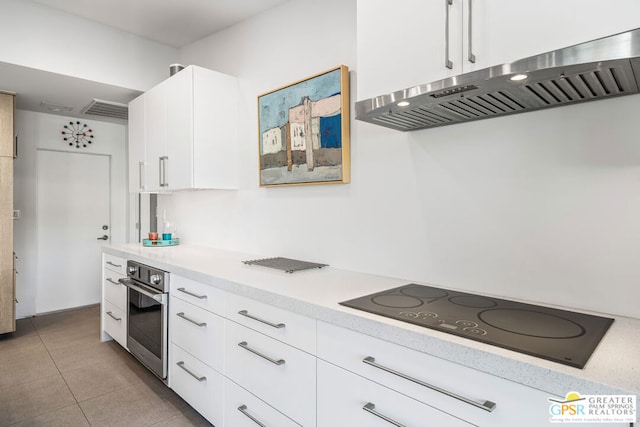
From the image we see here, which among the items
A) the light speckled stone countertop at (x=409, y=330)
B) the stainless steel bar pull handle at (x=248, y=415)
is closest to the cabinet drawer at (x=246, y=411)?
the stainless steel bar pull handle at (x=248, y=415)

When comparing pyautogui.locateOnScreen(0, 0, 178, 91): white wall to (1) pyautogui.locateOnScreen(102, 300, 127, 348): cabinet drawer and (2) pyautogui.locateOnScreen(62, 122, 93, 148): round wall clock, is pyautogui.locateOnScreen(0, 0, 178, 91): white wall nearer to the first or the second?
(2) pyautogui.locateOnScreen(62, 122, 93, 148): round wall clock

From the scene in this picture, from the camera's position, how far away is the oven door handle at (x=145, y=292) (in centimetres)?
226

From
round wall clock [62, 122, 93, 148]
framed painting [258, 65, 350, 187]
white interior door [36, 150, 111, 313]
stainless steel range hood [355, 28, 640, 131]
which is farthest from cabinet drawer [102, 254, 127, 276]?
stainless steel range hood [355, 28, 640, 131]

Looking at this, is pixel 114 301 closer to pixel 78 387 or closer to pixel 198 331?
pixel 78 387

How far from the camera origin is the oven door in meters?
2.28

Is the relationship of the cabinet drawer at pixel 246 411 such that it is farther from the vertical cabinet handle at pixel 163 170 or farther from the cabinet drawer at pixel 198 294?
the vertical cabinet handle at pixel 163 170

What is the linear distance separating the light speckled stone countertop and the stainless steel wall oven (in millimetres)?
179

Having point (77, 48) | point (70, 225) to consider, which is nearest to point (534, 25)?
point (77, 48)

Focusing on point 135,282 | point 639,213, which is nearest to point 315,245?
point 135,282

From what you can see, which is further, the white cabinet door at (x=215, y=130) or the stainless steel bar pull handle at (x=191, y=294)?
the white cabinet door at (x=215, y=130)

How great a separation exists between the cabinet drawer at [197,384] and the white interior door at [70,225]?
9.32 feet

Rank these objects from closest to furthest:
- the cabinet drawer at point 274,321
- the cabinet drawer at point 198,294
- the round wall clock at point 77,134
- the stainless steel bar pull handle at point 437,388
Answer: the stainless steel bar pull handle at point 437,388, the cabinet drawer at point 274,321, the cabinet drawer at point 198,294, the round wall clock at point 77,134

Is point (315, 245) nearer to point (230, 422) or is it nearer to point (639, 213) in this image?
point (230, 422)

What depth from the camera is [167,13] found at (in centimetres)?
281
